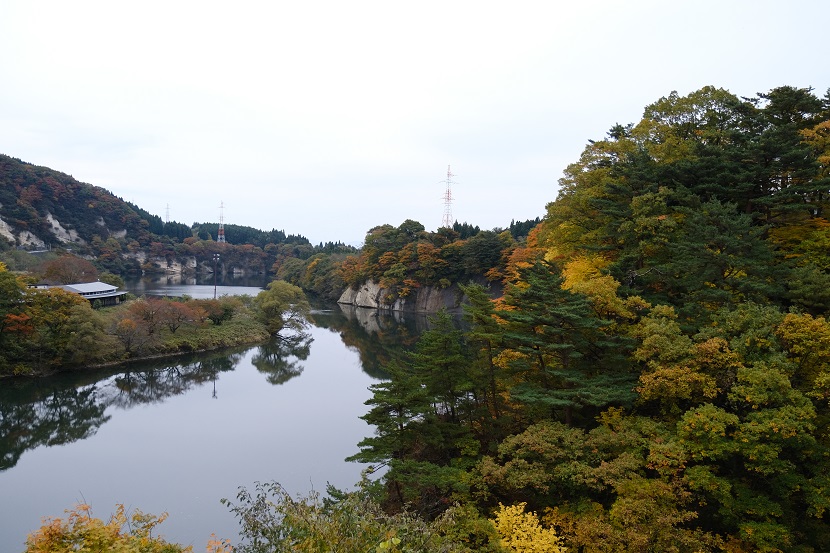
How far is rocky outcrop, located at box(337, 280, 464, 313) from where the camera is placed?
44.3 metres

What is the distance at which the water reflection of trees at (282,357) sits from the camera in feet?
78.9

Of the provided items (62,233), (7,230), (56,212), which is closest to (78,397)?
(7,230)

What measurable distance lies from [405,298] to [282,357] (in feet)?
70.3

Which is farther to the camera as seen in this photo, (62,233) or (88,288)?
(62,233)

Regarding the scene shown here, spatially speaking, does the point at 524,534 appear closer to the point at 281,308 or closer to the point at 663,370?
the point at 663,370

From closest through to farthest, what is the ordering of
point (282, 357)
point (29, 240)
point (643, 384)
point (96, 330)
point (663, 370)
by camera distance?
point (663, 370)
point (643, 384)
point (96, 330)
point (282, 357)
point (29, 240)

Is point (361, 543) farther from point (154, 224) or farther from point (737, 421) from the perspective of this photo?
point (154, 224)

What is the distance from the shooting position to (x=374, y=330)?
37.2 metres

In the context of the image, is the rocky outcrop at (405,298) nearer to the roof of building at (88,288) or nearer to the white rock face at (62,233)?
the roof of building at (88,288)

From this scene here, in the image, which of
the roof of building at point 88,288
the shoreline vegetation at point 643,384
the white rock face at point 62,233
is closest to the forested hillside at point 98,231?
the white rock face at point 62,233

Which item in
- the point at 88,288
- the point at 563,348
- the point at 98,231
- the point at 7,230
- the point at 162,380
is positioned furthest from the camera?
the point at 98,231

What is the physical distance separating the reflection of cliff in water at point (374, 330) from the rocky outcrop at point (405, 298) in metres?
1.15

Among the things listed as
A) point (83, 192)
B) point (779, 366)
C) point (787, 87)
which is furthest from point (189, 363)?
point (83, 192)

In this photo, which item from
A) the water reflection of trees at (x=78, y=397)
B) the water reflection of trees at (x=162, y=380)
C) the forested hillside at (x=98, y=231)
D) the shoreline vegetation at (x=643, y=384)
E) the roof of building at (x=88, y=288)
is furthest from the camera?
the forested hillside at (x=98, y=231)
